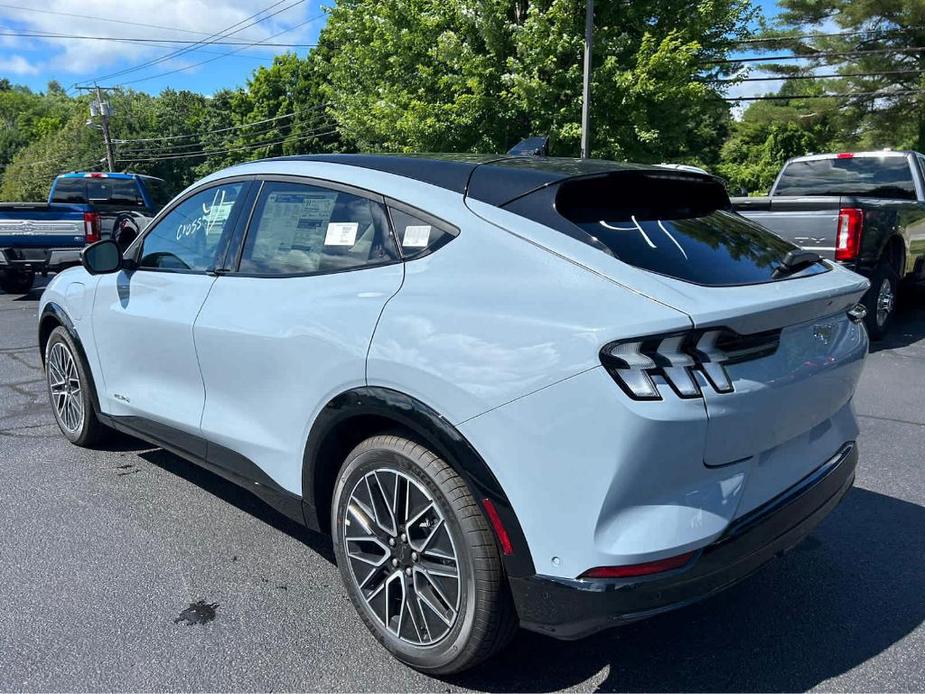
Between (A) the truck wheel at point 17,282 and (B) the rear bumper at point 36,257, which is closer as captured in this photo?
(B) the rear bumper at point 36,257

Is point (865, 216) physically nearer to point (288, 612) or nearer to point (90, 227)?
point (288, 612)

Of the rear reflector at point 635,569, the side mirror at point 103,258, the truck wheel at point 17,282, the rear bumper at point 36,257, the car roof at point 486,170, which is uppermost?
the car roof at point 486,170

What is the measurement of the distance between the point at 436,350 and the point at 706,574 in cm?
101

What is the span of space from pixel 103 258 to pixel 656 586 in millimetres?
3274

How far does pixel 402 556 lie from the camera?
261 cm

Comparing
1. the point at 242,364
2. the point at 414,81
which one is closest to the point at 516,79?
the point at 414,81

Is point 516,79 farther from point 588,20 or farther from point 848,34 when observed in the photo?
point 848,34

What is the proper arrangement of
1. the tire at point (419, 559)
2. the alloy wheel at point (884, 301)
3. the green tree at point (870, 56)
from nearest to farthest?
1. the tire at point (419, 559)
2. the alloy wheel at point (884, 301)
3. the green tree at point (870, 56)

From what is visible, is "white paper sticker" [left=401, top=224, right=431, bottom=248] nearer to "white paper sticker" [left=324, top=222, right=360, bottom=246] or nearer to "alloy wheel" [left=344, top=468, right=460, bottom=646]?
"white paper sticker" [left=324, top=222, right=360, bottom=246]

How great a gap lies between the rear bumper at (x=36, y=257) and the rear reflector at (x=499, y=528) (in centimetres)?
1087

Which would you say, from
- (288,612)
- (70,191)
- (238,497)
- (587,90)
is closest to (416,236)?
(288,612)

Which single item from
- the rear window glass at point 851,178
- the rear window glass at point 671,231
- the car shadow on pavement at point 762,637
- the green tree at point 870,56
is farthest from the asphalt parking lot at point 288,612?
the green tree at point 870,56

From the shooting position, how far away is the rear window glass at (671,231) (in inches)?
94.3

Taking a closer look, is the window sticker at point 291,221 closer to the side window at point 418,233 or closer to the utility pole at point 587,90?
the side window at point 418,233
